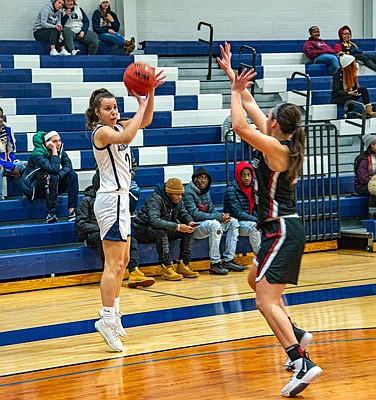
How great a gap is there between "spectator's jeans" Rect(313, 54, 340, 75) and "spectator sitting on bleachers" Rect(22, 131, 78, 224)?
5476 millimetres

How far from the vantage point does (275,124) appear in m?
4.33

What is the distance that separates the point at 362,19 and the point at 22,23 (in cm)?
587

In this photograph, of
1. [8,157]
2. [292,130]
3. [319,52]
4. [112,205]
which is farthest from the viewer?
[319,52]

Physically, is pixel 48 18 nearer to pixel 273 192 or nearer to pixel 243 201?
pixel 243 201

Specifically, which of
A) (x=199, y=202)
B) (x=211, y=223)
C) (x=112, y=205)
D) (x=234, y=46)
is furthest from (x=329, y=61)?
(x=112, y=205)

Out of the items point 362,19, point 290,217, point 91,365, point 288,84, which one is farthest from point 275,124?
point 362,19

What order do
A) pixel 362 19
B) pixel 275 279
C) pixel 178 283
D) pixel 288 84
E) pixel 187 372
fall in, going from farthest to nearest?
1. pixel 362 19
2. pixel 288 84
3. pixel 178 283
4. pixel 187 372
5. pixel 275 279

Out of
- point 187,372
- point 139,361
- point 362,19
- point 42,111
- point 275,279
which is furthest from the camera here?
point 362,19

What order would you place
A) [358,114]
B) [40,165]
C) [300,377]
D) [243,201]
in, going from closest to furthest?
[300,377]
[40,165]
[243,201]
[358,114]

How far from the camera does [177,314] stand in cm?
644

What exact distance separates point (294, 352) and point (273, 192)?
2.61ft

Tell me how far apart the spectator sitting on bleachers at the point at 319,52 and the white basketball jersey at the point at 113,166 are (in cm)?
784

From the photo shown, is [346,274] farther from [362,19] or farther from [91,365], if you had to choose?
[362,19]

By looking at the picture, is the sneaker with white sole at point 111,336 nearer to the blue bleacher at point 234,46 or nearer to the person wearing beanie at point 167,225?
the person wearing beanie at point 167,225
